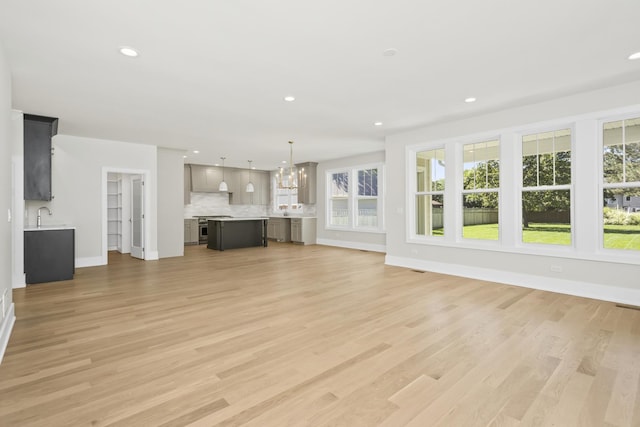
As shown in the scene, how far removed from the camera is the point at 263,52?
3078 mm

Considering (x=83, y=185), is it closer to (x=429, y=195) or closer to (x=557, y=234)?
(x=429, y=195)

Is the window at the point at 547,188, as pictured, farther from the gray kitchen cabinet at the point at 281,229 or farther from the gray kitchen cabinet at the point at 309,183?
the gray kitchen cabinet at the point at 281,229

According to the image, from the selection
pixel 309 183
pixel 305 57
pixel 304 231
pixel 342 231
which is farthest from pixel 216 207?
pixel 305 57

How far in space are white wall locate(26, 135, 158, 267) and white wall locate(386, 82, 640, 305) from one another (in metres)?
6.15

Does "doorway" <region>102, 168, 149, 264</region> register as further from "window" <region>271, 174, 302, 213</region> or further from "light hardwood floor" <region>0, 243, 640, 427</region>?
"window" <region>271, 174, 302, 213</region>

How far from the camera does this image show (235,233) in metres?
9.15

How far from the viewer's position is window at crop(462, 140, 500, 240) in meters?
5.30

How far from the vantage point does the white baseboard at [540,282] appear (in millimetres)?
3943

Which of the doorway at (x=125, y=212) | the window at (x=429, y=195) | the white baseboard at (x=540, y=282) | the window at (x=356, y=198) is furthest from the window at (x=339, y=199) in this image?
the doorway at (x=125, y=212)

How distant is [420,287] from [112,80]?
15.4 feet

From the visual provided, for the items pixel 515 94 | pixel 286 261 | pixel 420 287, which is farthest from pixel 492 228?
pixel 286 261

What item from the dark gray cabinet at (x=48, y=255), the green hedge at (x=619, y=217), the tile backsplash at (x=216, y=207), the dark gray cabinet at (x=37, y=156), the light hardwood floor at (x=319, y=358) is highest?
the dark gray cabinet at (x=37, y=156)

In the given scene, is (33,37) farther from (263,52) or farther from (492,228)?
(492,228)

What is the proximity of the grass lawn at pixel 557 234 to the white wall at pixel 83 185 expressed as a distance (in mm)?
7027
